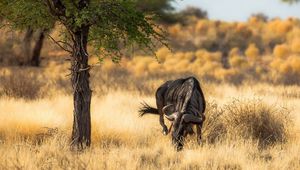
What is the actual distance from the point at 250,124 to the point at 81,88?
11.8 feet

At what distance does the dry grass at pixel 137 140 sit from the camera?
26.1 ft

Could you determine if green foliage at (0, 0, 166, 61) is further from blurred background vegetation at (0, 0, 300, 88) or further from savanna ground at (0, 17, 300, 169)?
blurred background vegetation at (0, 0, 300, 88)

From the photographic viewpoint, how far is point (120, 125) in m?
11.0

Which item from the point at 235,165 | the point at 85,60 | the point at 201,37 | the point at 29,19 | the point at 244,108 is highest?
the point at 201,37

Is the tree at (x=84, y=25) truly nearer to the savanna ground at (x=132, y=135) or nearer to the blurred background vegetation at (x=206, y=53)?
the savanna ground at (x=132, y=135)

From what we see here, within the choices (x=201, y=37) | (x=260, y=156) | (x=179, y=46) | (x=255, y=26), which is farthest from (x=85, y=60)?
(x=255, y=26)

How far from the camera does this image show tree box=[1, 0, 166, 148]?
8531mm

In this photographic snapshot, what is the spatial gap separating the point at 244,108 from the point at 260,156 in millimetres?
2188

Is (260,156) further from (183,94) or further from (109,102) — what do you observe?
(109,102)

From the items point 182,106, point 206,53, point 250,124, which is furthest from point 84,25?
point 206,53

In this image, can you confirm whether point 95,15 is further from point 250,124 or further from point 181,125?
point 250,124

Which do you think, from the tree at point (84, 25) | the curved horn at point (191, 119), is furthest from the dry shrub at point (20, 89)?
the curved horn at point (191, 119)

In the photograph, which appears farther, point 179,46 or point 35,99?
point 179,46

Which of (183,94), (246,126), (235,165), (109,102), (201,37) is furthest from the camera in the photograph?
(201,37)
